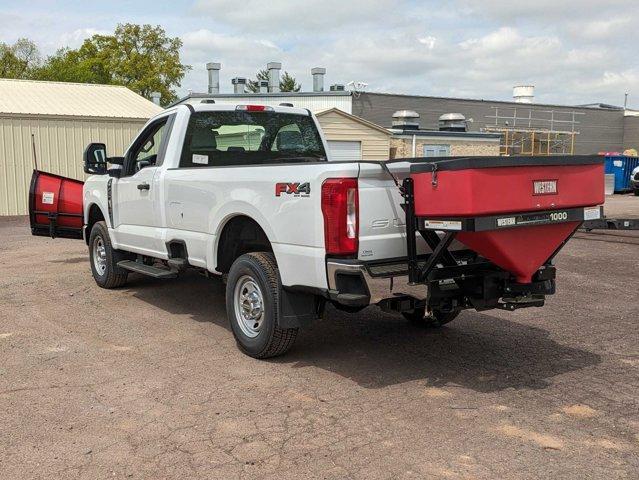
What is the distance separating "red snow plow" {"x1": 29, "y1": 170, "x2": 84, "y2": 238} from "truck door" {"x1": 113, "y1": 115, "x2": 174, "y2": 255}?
2464 mm

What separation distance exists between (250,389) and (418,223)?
5.71ft

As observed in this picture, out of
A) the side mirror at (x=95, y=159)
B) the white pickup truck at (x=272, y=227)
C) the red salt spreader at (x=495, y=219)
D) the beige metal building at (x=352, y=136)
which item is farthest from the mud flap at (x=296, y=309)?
the beige metal building at (x=352, y=136)

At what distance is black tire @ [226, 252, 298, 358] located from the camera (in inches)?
208

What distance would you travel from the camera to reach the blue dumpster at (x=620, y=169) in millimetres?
30469

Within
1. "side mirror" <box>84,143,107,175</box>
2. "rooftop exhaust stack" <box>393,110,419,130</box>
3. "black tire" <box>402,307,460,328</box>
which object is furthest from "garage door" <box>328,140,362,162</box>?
"black tire" <box>402,307,460,328</box>

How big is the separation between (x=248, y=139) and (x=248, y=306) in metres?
2.23

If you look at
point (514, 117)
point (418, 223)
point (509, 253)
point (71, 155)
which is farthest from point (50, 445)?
point (514, 117)

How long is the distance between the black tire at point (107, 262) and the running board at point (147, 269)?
27 cm

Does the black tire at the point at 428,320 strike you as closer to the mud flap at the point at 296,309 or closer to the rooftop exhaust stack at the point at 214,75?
the mud flap at the point at 296,309

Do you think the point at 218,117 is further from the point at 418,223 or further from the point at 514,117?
the point at 514,117

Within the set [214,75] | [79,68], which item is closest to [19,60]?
[79,68]

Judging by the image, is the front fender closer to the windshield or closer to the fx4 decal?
the windshield

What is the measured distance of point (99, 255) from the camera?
8.85 m

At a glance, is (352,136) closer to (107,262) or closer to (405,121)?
(405,121)
